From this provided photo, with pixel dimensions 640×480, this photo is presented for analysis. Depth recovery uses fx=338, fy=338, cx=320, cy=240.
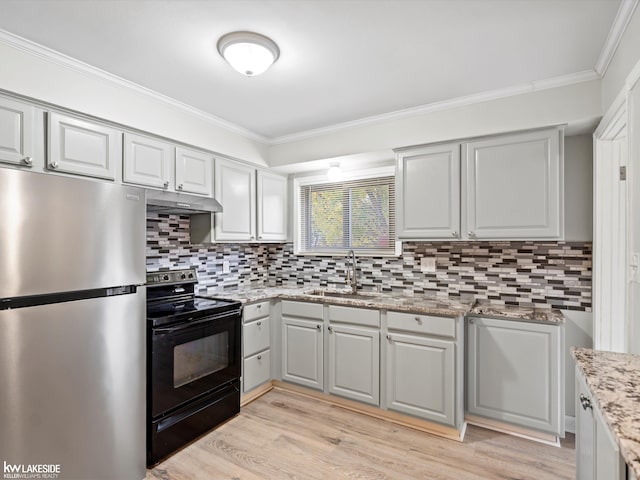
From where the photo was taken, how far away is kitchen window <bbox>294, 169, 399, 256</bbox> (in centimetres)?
334

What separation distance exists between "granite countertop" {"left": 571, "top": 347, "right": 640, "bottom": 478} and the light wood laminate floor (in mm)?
1101

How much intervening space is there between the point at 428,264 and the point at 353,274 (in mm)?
696

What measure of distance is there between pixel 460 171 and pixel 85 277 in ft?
8.23

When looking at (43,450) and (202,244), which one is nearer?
(43,450)

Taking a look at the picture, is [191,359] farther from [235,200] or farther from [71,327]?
[235,200]

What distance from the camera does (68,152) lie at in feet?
6.43

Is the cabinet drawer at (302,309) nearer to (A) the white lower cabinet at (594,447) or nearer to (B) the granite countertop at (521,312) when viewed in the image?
(B) the granite countertop at (521,312)

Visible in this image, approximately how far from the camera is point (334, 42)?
1842 mm

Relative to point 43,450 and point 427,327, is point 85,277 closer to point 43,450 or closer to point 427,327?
point 43,450

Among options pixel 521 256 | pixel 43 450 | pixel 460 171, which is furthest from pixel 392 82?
pixel 43 450

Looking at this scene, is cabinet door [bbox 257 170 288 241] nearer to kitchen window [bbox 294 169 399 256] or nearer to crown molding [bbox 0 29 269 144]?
kitchen window [bbox 294 169 399 256]

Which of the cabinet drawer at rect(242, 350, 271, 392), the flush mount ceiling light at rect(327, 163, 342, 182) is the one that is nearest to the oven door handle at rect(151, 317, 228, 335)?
the cabinet drawer at rect(242, 350, 271, 392)

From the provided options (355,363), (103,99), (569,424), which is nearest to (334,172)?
(355,363)

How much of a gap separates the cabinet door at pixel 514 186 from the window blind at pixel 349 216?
890 millimetres
